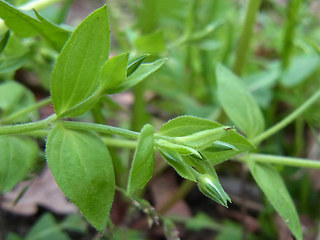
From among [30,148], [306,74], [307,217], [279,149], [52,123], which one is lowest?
[307,217]

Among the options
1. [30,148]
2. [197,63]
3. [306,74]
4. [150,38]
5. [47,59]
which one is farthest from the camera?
[197,63]

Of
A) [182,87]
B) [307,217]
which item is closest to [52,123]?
[307,217]

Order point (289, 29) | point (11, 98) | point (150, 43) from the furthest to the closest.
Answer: point (289, 29)
point (150, 43)
point (11, 98)

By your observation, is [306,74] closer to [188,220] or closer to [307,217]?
[307,217]

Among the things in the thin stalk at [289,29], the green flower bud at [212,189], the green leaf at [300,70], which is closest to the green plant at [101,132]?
the green flower bud at [212,189]

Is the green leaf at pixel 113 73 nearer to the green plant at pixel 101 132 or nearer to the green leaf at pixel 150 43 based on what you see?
the green plant at pixel 101 132

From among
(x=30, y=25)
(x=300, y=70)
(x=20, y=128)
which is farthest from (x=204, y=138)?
(x=300, y=70)

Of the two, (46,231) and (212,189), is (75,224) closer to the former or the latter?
(46,231)
